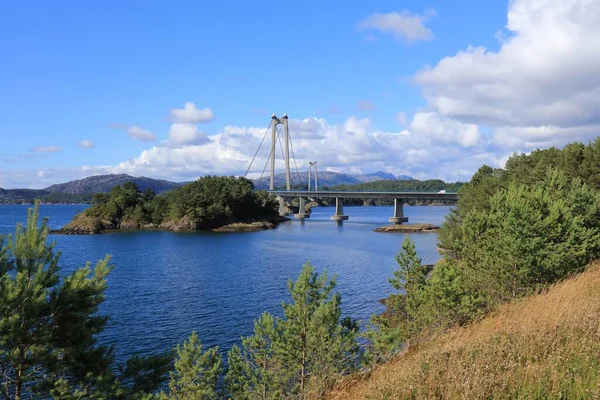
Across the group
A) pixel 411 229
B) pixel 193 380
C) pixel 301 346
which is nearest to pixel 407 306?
pixel 301 346

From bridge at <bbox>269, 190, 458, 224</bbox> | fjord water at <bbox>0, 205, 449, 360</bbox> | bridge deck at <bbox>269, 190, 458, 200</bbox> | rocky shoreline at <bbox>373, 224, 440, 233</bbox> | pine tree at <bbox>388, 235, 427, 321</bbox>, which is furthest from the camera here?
bridge at <bbox>269, 190, 458, 224</bbox>

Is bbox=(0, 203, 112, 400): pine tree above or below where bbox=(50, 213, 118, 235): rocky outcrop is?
above

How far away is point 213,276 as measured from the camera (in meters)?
49.0

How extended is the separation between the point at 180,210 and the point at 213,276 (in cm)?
6673

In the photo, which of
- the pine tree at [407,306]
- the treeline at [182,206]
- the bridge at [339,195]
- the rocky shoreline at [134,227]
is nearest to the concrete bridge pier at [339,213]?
the bridge at [339,195]

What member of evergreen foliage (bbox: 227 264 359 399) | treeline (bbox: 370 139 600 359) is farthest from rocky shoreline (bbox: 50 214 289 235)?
evergreen foliage (bbox: 227 264 359 399)

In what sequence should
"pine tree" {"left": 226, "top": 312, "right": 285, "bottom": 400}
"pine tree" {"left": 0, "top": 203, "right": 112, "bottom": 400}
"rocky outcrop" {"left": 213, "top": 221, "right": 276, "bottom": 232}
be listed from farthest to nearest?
"rocky outcrop" {"left": 213, "top": 221, "right": 276, "bottom": 232} < "pine tree" {"left": 226, "top": 312, "right": 285, "bottom": 400} < "pine tree" {"left": 0, "top": 203, "right": 112, "bottom": 400}

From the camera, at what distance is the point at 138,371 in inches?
514

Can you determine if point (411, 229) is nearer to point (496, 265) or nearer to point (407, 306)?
point (496, 265)

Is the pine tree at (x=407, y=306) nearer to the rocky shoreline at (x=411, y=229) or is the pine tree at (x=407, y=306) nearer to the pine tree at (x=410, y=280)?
the pine tree at (x=410, y=280)

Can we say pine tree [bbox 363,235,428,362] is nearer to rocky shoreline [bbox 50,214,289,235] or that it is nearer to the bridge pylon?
rocky shoreline [bbox 50,214,289,235]

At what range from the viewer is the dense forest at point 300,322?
1070 cm

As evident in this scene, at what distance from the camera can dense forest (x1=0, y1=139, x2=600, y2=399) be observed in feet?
35.1

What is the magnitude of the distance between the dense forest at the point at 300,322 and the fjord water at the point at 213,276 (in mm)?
10925
